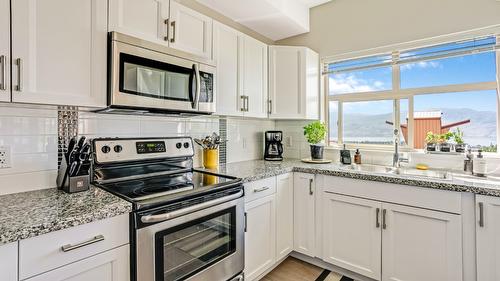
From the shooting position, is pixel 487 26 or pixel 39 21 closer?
pixel 39 21

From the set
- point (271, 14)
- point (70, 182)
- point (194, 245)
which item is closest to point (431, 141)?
point (271, 14)

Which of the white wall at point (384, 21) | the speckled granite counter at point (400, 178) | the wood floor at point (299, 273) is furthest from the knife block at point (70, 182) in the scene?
the white wall at point (384, 21)

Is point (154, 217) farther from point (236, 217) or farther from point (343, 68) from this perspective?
point (343, 68)

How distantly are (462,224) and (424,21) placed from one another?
5.45 feet

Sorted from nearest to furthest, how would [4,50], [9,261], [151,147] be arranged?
[9,261]
[4,50]
[151,147]

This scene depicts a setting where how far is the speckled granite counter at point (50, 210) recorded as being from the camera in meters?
0.89

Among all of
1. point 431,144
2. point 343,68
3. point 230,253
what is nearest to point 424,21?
point 343,68

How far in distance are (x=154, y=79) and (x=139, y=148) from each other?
0.50m

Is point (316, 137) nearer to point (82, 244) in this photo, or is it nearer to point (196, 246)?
point (196, 246)

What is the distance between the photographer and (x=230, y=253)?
164cm

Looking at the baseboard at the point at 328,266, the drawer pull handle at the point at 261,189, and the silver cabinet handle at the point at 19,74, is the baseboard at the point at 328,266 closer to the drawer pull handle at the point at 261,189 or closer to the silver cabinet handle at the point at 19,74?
the drawer pull handle at the point at 261,189

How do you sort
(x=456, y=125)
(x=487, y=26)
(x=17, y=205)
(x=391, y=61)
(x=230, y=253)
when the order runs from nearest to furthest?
(x=17, y=205) < (x=230, y=253) < (x=487, y=26) < (x=456, y=125) < (x=391, y=61)

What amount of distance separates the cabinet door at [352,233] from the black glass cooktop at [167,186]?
2.94 feet

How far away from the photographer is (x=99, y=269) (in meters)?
1.07
